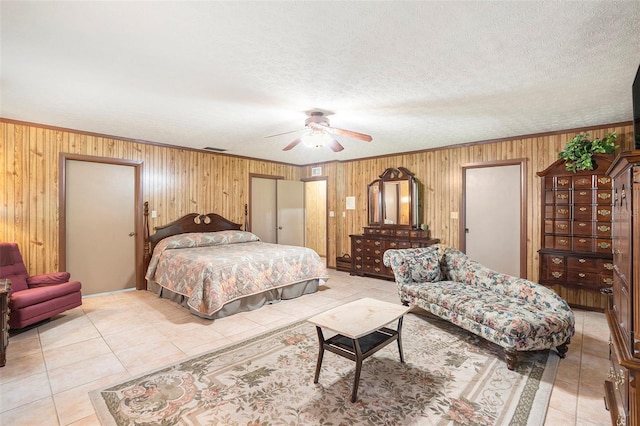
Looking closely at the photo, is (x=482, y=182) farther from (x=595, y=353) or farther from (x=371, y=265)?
(x=595, y=353)

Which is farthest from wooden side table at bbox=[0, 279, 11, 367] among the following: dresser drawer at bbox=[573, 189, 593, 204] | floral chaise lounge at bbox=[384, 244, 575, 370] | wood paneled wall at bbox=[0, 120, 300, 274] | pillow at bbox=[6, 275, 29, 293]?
dresser drawer at bbox=[573, 189, 593, 204]

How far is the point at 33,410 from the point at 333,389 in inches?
79.8

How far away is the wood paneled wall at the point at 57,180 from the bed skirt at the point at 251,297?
4.22ft

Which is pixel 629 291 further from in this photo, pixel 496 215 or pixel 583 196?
pixel 496 215

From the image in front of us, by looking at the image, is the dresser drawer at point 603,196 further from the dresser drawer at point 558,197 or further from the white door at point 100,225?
the white door at point 100,225

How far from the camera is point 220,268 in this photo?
373cm

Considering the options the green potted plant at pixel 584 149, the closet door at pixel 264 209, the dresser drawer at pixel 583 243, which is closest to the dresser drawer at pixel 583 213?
the dresser drawer at pixel 583 243

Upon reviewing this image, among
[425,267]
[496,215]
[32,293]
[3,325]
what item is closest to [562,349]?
[425,267]

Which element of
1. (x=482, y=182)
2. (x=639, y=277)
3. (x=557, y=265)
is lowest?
(x=557, y=265)

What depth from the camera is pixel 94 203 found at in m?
4.60

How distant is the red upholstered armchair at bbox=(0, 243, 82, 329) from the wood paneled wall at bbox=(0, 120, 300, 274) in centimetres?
60

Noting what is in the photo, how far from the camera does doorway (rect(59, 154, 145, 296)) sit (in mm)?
4383

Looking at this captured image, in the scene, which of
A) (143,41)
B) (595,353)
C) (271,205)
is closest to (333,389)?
(595,353)

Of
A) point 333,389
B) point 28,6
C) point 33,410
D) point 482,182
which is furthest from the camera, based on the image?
point 482,182
